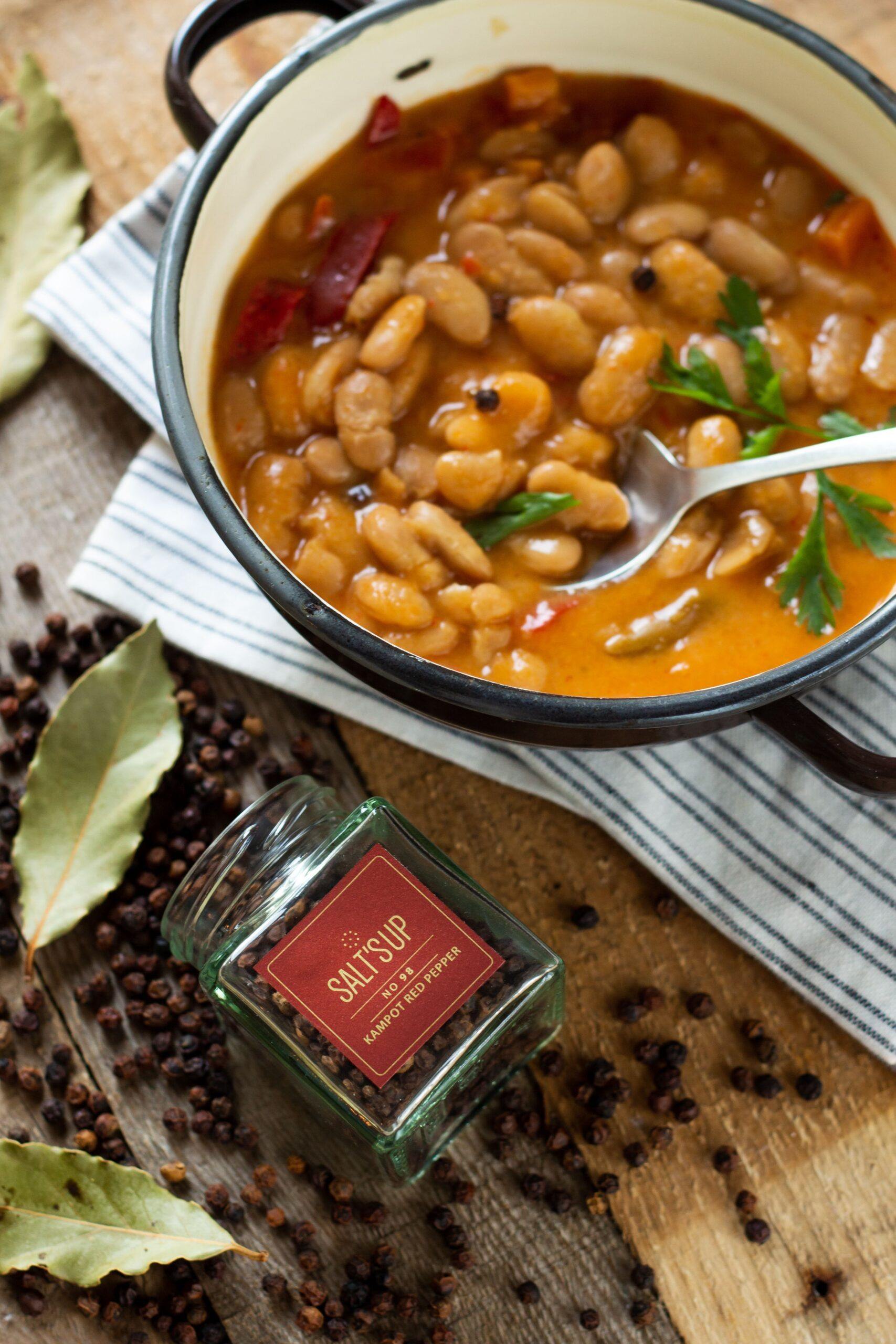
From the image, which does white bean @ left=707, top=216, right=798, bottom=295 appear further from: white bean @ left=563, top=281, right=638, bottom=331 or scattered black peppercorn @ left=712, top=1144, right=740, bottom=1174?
scattered black peppercorn @ left=712, top=1144, right=740, bottom=1174

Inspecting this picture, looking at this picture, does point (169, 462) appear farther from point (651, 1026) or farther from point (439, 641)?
point (651, 1026)

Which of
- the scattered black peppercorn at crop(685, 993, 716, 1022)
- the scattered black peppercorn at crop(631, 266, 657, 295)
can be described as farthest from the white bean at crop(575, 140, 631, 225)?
the scattered black peppercorn at crop(685, 993, 716, 1022)

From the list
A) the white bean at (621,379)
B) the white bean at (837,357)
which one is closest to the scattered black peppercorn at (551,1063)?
the white bean at (621,379)

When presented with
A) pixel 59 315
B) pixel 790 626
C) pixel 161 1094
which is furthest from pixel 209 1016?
pixel 59 315

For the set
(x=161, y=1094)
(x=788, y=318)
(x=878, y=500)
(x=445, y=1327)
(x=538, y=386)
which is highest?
(x=538, y=386)

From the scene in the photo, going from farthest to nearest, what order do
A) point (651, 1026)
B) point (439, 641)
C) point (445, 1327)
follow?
1. point (651, 1026)
2. point (445, 1327)
3. point (439, 641)

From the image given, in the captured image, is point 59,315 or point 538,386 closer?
point 538,386

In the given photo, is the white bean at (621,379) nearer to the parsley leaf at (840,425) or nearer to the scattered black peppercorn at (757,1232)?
the parsley leaf at (840,425)
